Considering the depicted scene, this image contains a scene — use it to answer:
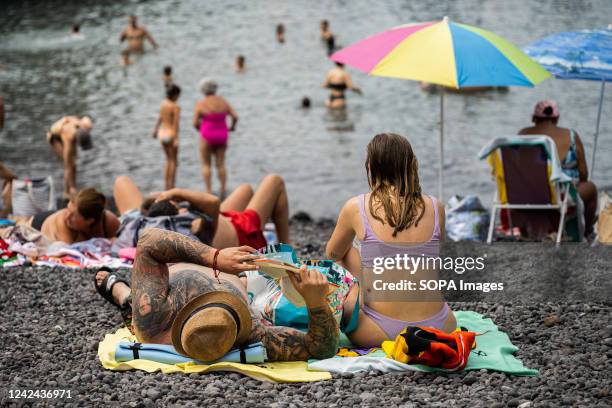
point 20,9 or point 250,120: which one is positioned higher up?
point 20,9

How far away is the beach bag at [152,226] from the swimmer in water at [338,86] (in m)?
10.1

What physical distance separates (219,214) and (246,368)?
8.41 ft

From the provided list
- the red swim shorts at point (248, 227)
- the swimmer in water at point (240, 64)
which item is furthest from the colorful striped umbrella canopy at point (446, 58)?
the swimmer in water at point (240, 64)

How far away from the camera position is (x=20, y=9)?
34.3m

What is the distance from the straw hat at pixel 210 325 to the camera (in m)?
4.26

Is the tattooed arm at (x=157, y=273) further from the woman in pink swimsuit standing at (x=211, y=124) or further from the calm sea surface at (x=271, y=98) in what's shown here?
the woman in pink swimsuit standing at (x=211, y=124)

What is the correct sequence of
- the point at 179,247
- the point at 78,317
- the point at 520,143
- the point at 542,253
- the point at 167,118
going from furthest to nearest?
the point at 167,118, the point at 520,143, the point at 542,253, the point at 78,317, the point at 179,247

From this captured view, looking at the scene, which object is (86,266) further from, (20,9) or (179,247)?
(20,9)

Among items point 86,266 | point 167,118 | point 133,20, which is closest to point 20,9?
point 133,20

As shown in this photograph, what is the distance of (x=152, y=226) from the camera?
681 cm

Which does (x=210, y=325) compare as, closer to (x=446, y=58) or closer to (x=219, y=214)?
(x=219, y=214)

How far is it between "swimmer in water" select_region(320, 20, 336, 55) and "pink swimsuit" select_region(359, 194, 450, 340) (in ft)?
61.7

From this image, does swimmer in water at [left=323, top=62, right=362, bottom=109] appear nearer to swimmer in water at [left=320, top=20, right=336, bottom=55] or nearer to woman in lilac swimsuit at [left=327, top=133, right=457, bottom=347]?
swimmer in water at [left=320, top=20, right=336, bottom=55]

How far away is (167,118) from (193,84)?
8691 millimetres
